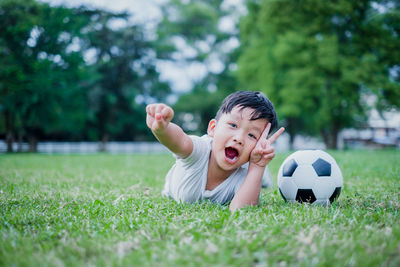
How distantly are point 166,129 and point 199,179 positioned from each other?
2.74 ft

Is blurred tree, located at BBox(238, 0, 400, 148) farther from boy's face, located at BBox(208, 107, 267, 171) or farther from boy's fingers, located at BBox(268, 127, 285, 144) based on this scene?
boy's face, located at BBox(208, 107, 267, 171)

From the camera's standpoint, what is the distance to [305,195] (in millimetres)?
3250

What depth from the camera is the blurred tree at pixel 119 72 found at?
26484 millimetres

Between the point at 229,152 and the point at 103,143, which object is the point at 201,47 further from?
the point at 229,152

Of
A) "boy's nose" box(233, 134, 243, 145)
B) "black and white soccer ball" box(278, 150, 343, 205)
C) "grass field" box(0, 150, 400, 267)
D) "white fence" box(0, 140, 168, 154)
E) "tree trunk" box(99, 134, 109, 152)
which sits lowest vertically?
"white fence" box(0, 140, 168, 154)

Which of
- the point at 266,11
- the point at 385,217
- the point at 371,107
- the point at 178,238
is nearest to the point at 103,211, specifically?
the point at 178,238

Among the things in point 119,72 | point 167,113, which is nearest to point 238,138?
point 167,113

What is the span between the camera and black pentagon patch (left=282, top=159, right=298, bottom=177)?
3379 millimetres

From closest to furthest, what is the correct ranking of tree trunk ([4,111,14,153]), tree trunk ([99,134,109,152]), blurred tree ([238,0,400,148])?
1. blurred tree ([238,0,400,148])
2. tree trunk ([4,111,14,153])
3. tree trunk ([99,134,109,152])

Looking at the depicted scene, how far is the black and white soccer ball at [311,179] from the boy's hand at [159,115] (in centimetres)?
151

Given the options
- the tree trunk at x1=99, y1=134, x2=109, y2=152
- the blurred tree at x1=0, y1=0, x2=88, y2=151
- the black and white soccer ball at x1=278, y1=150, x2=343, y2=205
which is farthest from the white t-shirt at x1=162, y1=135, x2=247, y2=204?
the tree trunk at x1=99, y1=134, x2=109, y2=152

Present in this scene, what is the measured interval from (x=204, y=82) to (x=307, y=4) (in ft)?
52.1

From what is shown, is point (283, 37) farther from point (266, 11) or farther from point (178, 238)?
point (178, 238)

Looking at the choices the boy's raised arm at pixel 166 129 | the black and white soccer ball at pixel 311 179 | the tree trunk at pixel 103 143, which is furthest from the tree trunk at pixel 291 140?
the boy's raised arm at pixel 166 129
